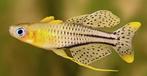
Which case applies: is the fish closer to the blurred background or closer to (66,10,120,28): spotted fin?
(66,10,120,28): spotted fin

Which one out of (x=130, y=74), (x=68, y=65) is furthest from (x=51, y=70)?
(x=130, y=74)

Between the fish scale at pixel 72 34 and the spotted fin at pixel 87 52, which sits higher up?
the fish scale at pixel 72 34

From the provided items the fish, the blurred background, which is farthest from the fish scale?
the blurred background

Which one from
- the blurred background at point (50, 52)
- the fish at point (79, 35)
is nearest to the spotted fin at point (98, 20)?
the fish at point (79, 35)

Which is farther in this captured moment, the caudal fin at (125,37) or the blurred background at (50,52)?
the blurred background at (50,52)

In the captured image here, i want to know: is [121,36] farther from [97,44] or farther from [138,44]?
[138,44]

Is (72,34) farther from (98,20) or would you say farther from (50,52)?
(50,52)

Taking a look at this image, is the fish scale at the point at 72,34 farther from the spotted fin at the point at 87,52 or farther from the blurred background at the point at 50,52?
the blurred background at the point at 50,52
